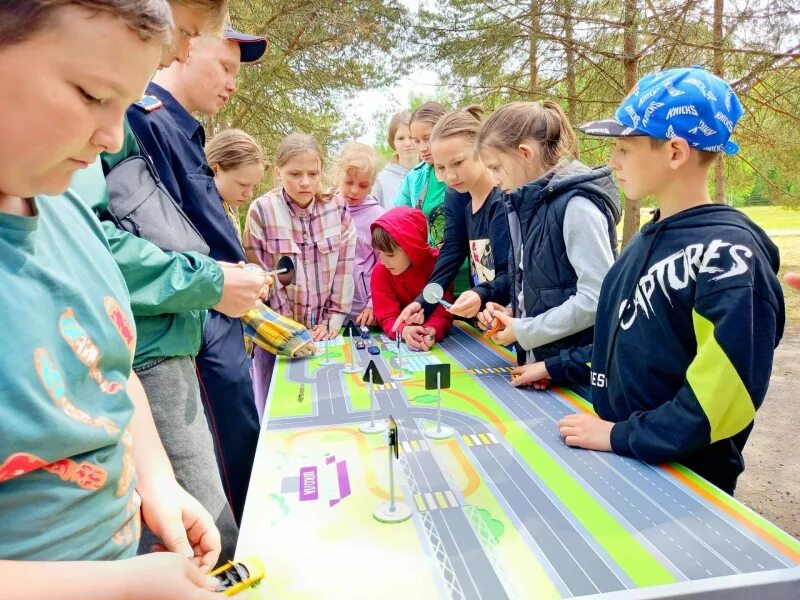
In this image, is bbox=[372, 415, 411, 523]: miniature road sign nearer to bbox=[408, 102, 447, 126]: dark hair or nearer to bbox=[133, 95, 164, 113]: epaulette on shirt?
bbox=[133, 95, 164, 113]: epaulette on shirt

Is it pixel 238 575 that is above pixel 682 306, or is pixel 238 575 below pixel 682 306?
below

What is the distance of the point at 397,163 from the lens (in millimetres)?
3811

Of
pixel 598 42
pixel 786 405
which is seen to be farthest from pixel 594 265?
pixel 598 42

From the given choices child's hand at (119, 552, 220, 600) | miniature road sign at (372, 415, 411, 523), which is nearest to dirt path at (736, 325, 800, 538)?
miniature road sign at (372, 415, 411, 523)

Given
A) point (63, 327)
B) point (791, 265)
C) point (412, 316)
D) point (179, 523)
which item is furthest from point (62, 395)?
point (791, 265)

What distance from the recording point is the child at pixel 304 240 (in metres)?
2.61

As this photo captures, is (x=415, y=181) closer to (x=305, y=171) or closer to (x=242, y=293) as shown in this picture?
(x=305, y=171)

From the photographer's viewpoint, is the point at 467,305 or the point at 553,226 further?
the point at 467,305

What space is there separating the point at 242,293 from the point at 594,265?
3.26 ft

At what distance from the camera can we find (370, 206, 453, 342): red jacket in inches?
97.9

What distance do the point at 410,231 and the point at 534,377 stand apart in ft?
3.68

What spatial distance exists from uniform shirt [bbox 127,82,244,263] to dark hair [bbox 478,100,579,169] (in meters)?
0.92

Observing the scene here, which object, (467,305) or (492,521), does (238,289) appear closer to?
(492,521)

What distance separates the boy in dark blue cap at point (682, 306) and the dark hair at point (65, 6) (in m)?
1.04
